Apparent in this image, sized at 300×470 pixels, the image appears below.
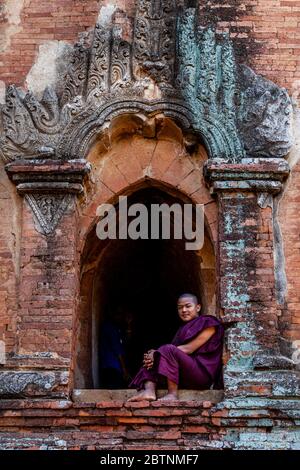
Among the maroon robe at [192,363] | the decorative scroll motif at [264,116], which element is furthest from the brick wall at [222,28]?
the maroon robe at [192,363]

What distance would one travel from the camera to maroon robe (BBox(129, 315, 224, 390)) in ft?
26.7

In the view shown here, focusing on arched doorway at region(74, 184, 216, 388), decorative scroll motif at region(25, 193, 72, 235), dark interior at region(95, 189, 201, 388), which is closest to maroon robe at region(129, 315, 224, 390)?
arched doorway at region(74, 184, 216, 388)

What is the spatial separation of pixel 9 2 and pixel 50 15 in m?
0.51

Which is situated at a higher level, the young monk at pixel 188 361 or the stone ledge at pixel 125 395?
the young monk at pixel 188 361

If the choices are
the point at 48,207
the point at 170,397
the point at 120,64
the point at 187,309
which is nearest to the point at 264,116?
the point at 120,64

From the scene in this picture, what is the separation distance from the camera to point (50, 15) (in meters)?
9.44

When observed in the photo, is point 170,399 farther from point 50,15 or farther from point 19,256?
point 50,15

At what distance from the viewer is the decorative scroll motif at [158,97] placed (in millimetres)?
8750

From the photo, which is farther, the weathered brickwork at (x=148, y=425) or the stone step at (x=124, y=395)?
the stone step at (x=124, y=395)

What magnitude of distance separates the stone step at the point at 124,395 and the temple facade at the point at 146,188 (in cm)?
2

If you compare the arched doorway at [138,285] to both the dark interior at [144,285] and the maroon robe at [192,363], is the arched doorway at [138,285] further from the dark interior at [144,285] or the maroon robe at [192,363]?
the maroon robe at [192,363]

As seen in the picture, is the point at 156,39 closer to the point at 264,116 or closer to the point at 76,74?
the point at 76,74

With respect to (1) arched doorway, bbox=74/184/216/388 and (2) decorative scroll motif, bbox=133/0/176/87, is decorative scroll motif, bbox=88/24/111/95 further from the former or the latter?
(1) arched doorway, bbox=74/184/216/388

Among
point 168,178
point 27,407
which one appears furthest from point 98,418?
point 168,178
